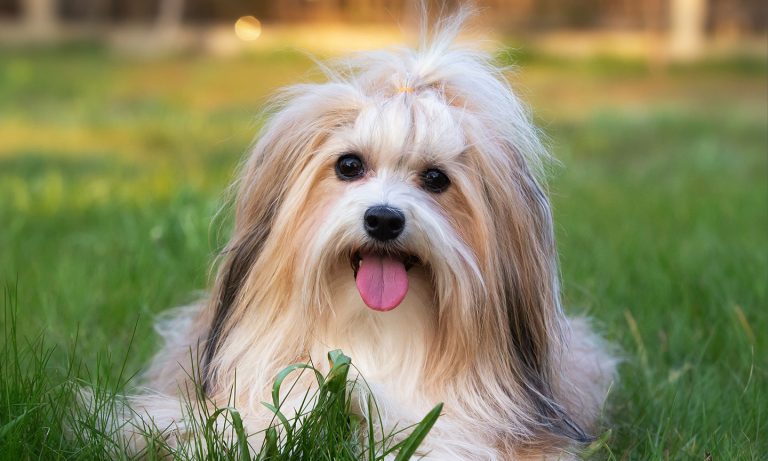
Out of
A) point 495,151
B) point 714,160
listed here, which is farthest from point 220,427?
point 714,160

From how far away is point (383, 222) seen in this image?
2.60 meters

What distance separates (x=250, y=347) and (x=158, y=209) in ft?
10.1

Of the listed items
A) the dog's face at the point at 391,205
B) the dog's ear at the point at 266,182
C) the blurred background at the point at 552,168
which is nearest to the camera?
the dog's face at the point at 391,205

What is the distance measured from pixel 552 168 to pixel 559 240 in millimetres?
2152

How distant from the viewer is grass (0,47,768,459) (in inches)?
124

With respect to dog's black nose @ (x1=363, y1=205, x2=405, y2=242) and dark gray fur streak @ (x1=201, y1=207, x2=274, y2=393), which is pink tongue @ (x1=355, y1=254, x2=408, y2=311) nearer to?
dog's black nose @ (x1=363, y1=205, x2=405, y2=242)

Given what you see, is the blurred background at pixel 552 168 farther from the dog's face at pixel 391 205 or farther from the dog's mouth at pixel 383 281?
the dog's mouth at pixel 383 281

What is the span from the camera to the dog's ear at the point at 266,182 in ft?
9.43

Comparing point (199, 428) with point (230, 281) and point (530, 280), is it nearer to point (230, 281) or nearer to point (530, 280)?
point (230, 281)

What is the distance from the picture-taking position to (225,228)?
3.58m

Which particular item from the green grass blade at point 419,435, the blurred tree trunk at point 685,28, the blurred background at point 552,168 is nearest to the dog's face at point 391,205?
the green grass blade at point 419,435

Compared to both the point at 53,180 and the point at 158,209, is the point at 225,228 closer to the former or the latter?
the point at 158,209

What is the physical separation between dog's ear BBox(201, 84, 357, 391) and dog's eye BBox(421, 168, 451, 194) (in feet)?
0.82

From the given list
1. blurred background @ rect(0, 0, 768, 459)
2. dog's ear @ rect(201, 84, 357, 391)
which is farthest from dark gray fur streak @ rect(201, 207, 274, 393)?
blurred background @ rect(0, 0, 768, 459)
